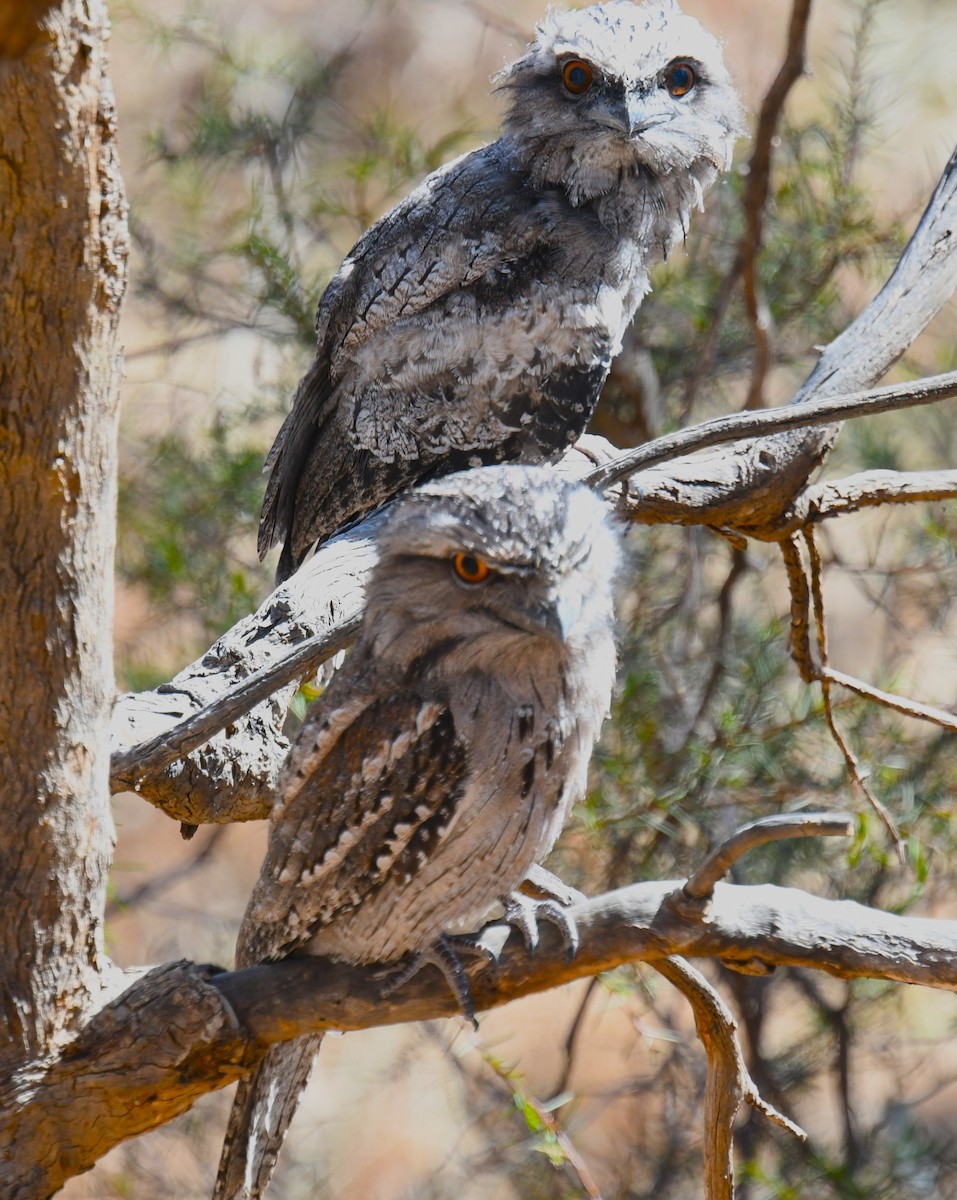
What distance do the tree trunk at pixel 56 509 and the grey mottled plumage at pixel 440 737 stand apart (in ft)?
1.17

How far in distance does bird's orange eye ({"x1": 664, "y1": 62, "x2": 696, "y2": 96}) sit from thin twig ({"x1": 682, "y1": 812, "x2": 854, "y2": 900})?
5.95ft

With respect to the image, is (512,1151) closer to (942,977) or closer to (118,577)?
(118,577)

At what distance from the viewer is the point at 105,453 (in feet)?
3.92

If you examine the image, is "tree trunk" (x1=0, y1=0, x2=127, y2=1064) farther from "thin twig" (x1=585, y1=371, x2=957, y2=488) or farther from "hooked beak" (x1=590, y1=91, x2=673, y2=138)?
"hooked beak" (x1=590, y1=91, x2=673, y2=138)

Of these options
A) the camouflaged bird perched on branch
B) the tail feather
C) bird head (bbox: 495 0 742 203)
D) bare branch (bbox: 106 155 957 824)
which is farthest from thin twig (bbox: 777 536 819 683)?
the tail feather

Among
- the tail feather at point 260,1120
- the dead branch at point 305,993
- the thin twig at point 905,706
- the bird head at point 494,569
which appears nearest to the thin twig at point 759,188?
the thin twig at point 905,706

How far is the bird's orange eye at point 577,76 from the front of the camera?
2.56 metres

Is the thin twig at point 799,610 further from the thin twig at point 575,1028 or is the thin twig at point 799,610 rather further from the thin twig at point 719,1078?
the thin twig at point 719,1078

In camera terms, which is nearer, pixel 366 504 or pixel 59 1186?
pixel 59 1186

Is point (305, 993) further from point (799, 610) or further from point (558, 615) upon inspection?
point (799, 610)

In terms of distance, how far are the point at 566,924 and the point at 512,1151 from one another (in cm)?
291

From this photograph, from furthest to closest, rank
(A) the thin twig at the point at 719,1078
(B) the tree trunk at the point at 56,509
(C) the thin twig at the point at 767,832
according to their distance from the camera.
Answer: (A) the thin twig at the point at 719,1078
(C) the thin twig at the point at 767,832
(B) the tree trunk at the point at 56,509

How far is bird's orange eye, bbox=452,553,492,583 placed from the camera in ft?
5.13

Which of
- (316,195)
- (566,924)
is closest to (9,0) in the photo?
(566,924)
